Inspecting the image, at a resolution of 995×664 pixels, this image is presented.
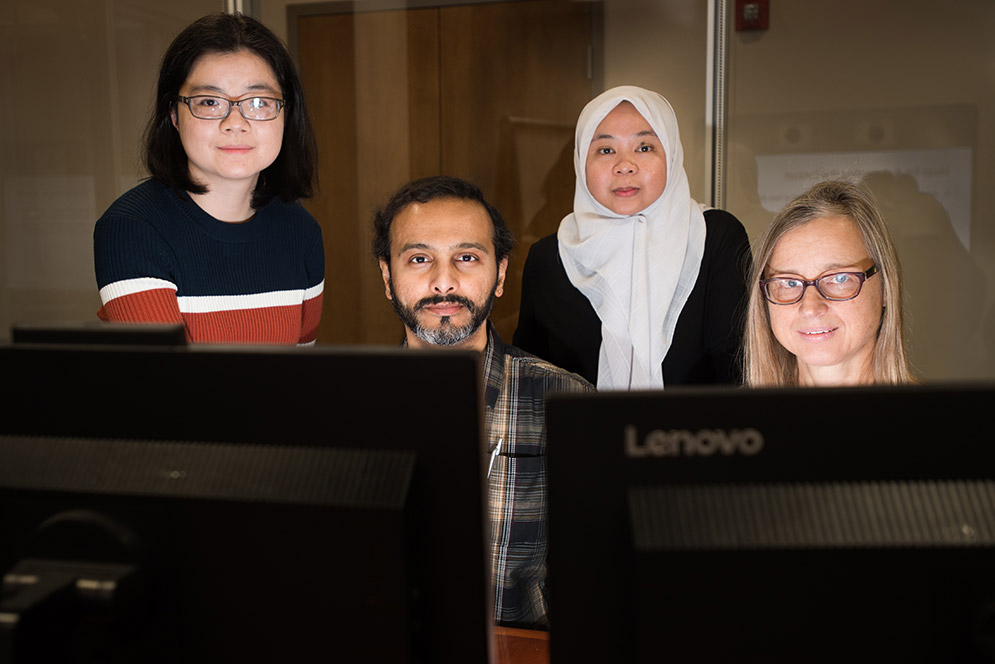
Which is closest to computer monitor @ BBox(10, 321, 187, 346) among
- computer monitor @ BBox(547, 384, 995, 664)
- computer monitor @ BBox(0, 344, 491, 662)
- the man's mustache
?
computer monitor @ BBox(0, 344, 491, 662)

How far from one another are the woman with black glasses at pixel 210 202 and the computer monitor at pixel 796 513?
1.35m

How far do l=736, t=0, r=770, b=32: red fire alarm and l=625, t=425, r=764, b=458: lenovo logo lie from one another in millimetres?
2387

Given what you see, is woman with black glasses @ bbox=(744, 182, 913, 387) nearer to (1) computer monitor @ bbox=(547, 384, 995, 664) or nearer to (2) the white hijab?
(2) the white hijab

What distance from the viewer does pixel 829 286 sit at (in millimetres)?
1568

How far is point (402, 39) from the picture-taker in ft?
9.90

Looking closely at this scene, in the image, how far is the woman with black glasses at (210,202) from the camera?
1.71m

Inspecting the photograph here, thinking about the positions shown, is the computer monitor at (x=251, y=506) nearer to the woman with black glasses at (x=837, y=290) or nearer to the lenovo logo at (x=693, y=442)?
the lenovo logo at (x=693, y=442)

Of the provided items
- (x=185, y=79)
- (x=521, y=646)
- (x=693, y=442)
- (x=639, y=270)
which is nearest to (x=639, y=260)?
(x=639, y=270)

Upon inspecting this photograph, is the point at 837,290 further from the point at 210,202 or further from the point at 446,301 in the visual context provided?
the point at 210,202

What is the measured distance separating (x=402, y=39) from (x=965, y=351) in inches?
83.6

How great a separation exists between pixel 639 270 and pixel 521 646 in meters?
1.40

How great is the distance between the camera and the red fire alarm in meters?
2.64

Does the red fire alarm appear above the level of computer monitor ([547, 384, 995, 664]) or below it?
above

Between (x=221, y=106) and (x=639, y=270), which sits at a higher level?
(x=221, y=106)
